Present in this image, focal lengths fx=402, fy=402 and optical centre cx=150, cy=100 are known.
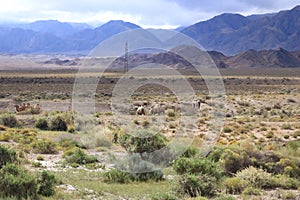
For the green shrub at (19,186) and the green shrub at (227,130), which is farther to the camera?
the green shrub at (227,130)

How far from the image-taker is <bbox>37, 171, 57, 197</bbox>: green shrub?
1001cm

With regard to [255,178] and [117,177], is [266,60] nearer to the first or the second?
[255,178]

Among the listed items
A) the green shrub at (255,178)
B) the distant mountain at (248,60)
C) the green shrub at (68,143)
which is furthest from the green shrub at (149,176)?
the distant mountain at (248,60)

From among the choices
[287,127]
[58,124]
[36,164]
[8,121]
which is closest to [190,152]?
[36,164]

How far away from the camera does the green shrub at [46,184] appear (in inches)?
394

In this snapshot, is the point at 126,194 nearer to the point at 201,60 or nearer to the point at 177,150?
the point at 177,150

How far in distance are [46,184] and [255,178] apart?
228 inches

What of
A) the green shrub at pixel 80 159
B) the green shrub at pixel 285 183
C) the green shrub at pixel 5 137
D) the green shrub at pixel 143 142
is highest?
the green shrub at pixel 143 142

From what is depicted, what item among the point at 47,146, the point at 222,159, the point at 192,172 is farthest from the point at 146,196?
the point at 47,146

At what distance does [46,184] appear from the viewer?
1016 cm

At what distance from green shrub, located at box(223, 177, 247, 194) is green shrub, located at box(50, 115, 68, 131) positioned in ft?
53.1

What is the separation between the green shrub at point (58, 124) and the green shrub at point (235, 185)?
16.2m

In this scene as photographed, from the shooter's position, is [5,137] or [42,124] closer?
[5,137]

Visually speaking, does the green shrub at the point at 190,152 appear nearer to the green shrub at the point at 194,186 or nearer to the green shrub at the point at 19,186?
the green shrub at the point at 194,186
